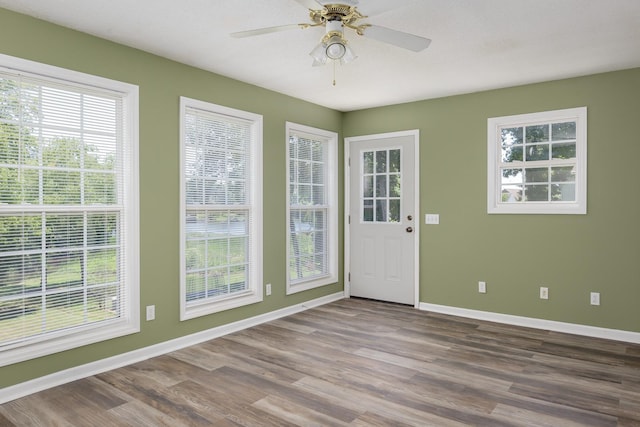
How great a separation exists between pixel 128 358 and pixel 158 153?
165 centimetres

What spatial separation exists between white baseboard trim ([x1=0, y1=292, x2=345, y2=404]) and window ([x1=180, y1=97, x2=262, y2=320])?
21cm

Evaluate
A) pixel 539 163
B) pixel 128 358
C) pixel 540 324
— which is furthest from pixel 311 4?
pixel 540 324

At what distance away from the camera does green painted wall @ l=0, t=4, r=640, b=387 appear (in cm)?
342

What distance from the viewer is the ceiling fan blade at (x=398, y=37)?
2.55 metres

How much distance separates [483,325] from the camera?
4531 millimetres

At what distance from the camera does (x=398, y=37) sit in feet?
8.52

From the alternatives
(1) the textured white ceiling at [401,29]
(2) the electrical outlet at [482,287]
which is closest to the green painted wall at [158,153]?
(1) the textured white ceiling at [401,29]

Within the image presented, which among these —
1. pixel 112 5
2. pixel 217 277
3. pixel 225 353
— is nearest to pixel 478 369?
pixel 225 353

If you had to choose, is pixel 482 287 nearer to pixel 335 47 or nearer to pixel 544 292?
pixel 544 292

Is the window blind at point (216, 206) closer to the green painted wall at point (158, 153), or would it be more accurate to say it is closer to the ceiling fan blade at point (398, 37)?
the green painted wall at point (158, 153)

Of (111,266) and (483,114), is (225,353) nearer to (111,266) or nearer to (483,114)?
(111,266)

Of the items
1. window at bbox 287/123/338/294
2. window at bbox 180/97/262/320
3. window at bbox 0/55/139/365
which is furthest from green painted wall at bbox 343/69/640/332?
window at bbox 0/55/139/365

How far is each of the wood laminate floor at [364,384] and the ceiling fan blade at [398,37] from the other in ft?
7.18

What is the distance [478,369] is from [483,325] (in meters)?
1.31
